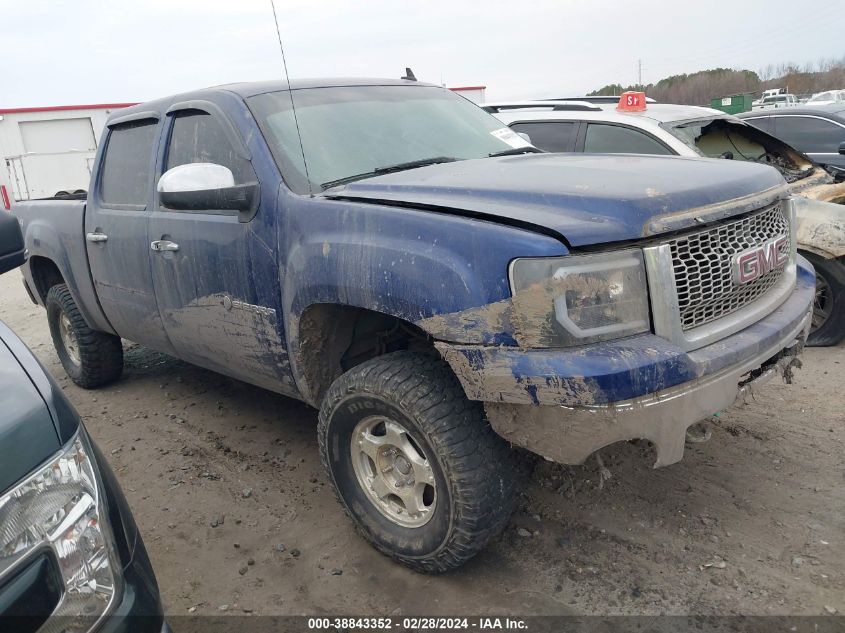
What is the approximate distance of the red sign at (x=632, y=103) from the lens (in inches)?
232

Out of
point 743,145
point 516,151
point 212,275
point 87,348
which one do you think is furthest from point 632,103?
point 87,348

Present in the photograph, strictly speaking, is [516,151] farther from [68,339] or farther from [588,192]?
[68,339]

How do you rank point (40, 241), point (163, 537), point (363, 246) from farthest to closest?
point (40, 241) → point (163, 537) → point (363, 246)

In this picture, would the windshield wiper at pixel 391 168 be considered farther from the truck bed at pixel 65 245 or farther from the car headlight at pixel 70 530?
the truck bed at pixel 65 245

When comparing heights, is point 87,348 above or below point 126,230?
below

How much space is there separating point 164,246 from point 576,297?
227cm

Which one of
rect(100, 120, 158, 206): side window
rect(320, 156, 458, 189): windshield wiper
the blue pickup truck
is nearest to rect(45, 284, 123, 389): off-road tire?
rect(100, 120, 158, 206): side window

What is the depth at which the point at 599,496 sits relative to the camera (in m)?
3.08

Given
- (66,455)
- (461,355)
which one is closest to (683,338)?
(461,355)

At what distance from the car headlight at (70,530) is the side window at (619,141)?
475cm

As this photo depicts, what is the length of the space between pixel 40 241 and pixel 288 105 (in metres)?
2.57

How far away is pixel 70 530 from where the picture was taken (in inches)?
57.4

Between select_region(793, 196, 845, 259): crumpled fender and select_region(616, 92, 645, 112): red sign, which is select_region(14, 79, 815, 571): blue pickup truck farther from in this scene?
select_region(616, 92, 645, 112): red sign

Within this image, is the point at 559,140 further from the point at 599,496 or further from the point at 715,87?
the point at 715,87
